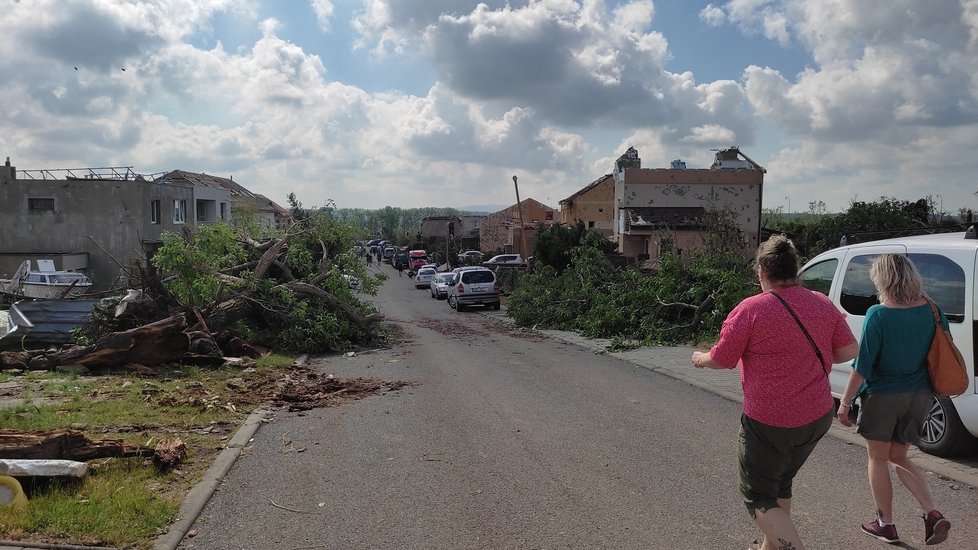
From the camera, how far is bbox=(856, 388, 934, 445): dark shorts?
14.5 ft

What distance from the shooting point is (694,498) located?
530 centimetres

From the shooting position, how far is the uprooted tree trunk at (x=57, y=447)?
17.8 feet

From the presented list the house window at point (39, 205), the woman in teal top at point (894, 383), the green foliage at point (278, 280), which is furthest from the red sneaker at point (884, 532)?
the house window at point (39, 205)

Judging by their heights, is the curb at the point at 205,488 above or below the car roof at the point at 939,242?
below

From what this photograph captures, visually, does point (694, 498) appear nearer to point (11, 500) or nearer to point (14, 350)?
point (11, 500)

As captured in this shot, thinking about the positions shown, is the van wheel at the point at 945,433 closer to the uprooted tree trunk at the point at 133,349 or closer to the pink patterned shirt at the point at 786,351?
the pink patterned shirt at the point at 786,351

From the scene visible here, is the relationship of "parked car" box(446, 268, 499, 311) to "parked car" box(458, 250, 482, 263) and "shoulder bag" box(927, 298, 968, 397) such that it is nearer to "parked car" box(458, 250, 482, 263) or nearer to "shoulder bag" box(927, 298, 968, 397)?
"parked car" box(458, 250, 482, 263)

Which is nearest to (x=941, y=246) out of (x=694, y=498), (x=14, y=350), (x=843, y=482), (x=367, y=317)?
(x=843, y=482)

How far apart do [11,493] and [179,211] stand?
48503 millimetres

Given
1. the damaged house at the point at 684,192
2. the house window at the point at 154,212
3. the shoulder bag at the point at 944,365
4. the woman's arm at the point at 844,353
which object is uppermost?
the damaged house at the point at 684,192

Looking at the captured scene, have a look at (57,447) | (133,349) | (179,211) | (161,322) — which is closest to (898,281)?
(57,447)

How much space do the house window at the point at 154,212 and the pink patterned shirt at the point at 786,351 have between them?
47173 millimetres

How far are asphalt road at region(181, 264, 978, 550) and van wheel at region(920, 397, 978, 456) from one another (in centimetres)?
54

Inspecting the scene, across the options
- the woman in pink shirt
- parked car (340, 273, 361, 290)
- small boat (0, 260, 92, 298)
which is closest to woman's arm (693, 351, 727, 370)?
the woman in pink shirt
